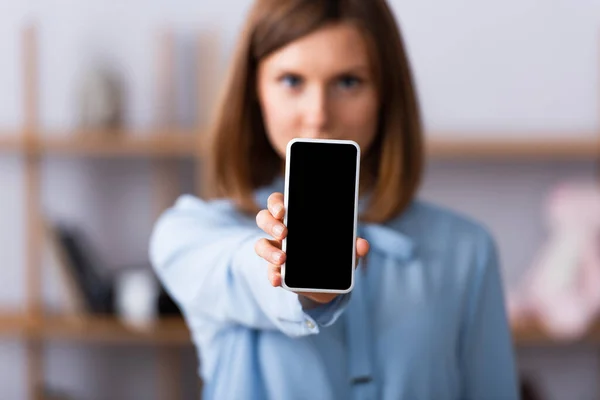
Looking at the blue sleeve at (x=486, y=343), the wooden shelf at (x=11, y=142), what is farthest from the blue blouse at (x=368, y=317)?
the wooden shelf at (x=11, y=142)

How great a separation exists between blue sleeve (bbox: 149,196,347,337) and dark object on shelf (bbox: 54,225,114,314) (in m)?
1.28

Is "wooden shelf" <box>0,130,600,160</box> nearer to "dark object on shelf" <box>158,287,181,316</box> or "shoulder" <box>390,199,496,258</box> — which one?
"dark object on shelf" <box>158,287,181,316</box>

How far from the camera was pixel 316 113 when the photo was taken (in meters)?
0.82

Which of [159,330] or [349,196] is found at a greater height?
[349,196]

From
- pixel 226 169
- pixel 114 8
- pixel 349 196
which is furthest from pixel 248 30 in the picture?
→ pixel 114 8

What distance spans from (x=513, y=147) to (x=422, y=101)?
0.91 feet

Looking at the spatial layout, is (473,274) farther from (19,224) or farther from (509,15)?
(19,224)

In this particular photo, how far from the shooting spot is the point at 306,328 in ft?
2.31

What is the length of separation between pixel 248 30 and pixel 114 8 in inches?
62.7

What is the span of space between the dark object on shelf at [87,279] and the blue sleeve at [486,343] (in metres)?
1.41

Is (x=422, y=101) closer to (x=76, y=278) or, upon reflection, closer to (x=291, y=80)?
(x=76, y=278)

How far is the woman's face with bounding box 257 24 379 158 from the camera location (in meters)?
0.83

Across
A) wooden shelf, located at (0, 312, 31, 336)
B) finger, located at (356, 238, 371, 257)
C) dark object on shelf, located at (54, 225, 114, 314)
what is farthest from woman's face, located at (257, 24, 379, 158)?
wooden shelf, located at (0, 312, 31, 336)

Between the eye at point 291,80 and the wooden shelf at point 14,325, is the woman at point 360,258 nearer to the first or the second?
the eye at point 291,80
